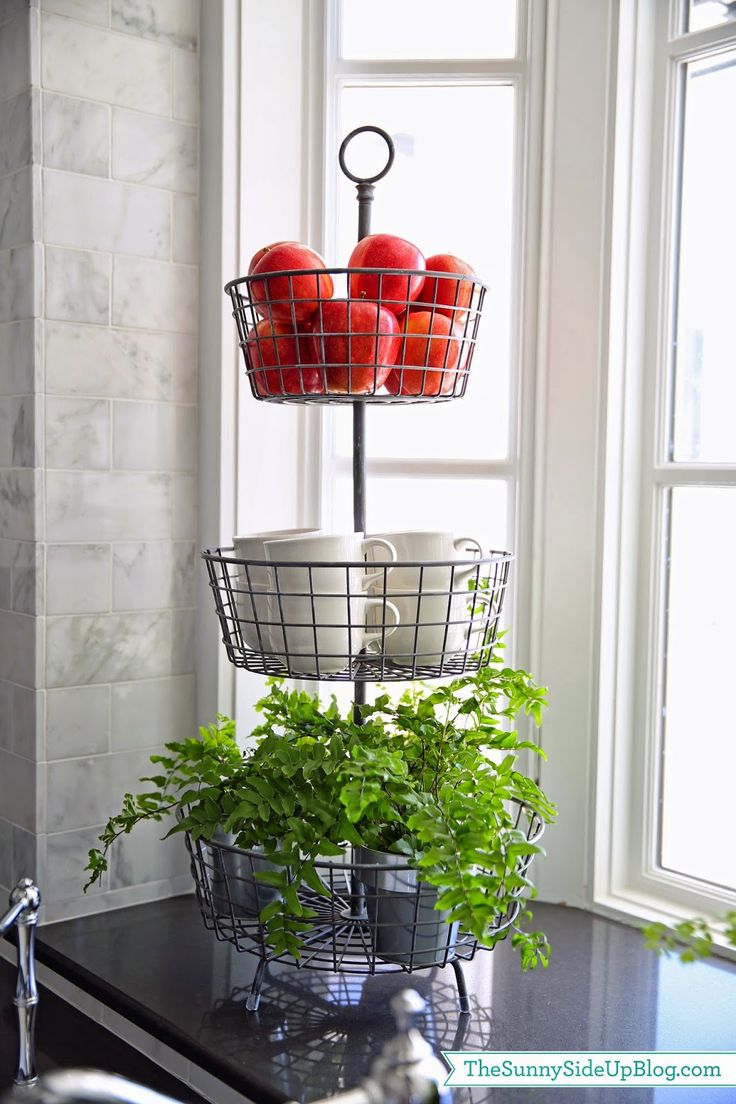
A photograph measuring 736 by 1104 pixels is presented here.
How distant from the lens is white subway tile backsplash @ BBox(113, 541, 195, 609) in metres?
1.55

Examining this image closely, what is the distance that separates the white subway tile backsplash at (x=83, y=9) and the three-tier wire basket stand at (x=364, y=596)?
21.6 inches

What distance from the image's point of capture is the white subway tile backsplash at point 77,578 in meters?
1.48

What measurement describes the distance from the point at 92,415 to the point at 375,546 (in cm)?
57

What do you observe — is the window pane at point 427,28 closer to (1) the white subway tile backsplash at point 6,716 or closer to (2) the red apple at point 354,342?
(2) the red apple at point 354,342

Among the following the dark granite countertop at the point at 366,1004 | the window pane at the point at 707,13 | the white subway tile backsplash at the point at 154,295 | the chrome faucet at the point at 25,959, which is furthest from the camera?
the white subway tile backsplash at the point at 154,295

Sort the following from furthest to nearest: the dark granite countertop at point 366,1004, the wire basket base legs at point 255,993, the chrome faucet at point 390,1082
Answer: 1. the wire basket base legs at point 255,993
2. the dark granite countertop at point 366,1004
3. the chrome faucet at point 390,1082

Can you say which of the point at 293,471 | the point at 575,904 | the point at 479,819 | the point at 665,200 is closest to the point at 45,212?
the point at 293,471

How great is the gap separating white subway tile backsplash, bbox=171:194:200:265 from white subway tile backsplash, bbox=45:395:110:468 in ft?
0.83

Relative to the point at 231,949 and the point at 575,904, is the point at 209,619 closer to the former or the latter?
the point at 231,949

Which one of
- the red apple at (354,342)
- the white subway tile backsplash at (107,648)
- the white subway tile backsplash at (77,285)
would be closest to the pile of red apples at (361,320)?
the red apple at (354,342)

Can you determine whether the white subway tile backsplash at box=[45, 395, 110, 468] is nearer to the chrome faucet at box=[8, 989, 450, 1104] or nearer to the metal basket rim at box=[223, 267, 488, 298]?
the metal basket rim at box=[223, 267, 488, 298]

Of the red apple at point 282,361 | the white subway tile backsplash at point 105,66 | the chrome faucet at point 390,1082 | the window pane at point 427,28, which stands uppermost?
the window pane at point 427,28

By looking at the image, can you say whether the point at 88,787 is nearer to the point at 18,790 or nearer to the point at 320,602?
the point at 18,790

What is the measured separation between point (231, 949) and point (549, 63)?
4.13 ft
